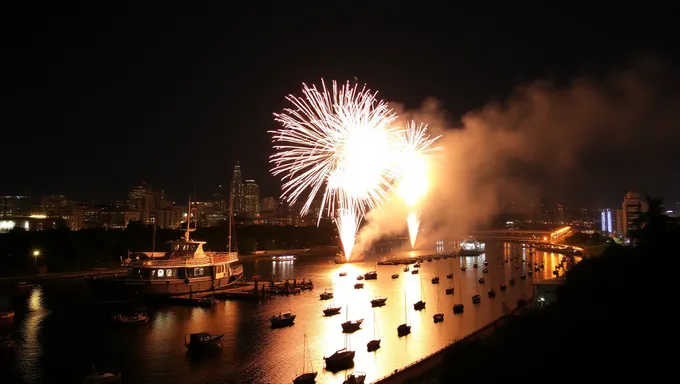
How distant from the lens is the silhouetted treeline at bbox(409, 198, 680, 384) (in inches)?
254

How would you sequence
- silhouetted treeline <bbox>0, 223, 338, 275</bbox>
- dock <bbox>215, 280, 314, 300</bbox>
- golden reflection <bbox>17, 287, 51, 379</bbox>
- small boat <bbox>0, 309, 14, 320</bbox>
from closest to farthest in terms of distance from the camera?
golden reflection <bbox>17, 287, 51, 379</bbox>
small boat <bbox>0, 309, 14, 320</bbox>
dock <bbox>215, 280, 314, 300</bbox>
silhouetted treeline <bbox>0, 223, 338, 275</bbox>

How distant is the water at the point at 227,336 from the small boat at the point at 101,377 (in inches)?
9.5

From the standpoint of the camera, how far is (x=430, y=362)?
39.5ft

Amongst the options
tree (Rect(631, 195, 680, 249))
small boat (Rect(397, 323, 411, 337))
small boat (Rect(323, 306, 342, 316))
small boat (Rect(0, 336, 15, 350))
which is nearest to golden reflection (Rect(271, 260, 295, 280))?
small boat (Rect(323, 306, 342, 316))

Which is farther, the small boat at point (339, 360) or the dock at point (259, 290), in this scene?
the dock at point (259, 290)

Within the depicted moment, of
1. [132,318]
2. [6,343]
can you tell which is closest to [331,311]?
[132,318]

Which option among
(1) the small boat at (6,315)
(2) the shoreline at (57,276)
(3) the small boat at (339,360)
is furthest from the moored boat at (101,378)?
(2) the shoreline at (57,276)

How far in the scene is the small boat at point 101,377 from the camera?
39.4ft

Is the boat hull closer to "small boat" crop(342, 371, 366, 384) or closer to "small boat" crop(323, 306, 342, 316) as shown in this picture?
"small boat" crop(323, 306, 342, 316)

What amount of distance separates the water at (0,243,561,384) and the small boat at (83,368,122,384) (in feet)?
0.79

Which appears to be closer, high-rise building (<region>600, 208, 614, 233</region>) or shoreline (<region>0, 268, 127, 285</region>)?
shoreline (<region>0, 268, 127, 285</region>)

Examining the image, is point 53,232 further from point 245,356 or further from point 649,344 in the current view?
point 649,344

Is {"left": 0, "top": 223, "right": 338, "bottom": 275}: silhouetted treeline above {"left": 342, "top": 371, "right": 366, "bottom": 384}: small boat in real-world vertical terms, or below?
above

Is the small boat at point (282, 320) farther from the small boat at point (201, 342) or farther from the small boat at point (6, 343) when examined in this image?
the small boat at point (6, 343)
